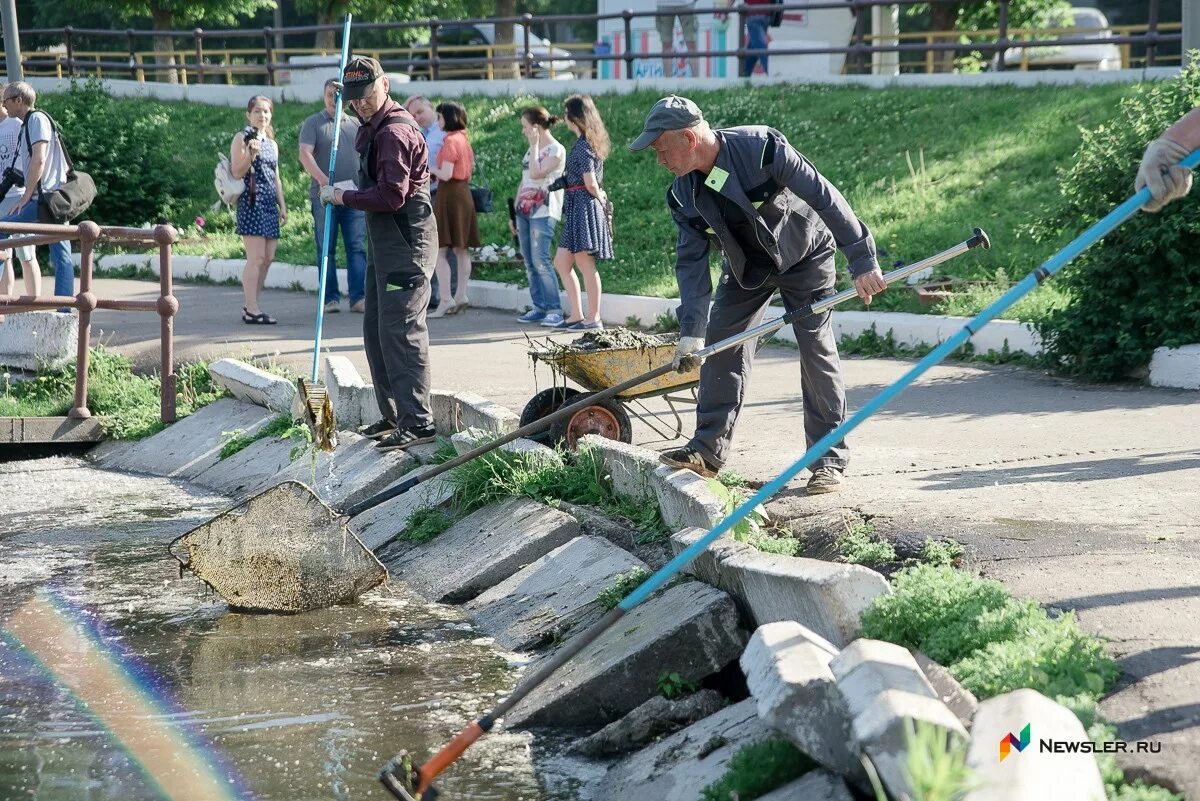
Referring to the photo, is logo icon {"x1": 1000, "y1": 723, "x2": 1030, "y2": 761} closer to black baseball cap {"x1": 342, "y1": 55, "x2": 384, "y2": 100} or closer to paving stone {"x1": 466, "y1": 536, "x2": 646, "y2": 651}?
paving stone {"x1": 466, "y1": 536, "x2": 646, "y2": 651}

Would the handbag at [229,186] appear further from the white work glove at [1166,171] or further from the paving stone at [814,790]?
the paving stone at [814,790]

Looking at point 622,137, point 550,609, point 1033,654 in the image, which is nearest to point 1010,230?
point 622,137

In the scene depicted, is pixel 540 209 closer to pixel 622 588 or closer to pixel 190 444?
pixel 190 444

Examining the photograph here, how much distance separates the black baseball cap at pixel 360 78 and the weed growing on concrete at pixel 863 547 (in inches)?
146

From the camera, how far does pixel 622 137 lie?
1841 cm

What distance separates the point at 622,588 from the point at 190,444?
5051mm

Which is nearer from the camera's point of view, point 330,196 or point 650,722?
point 650,722

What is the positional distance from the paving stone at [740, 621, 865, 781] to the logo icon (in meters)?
0.35

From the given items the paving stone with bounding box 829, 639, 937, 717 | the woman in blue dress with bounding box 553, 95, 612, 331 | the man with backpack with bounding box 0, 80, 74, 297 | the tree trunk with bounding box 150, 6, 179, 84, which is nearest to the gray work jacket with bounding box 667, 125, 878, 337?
the paving stone with bounding box 829, 639, 937, 717

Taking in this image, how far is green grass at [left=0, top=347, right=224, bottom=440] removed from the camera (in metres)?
10.2

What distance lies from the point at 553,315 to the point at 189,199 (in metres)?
10.7

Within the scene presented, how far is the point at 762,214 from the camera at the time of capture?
5957 mm

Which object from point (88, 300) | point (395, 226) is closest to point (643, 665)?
point (395, 226)

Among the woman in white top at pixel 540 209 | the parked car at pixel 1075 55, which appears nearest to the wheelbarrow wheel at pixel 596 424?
the woman in white top at pixel 540 209
